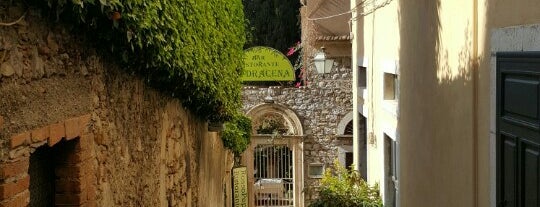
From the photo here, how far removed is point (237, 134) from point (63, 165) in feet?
23.9

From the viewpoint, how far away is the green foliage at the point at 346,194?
33.8ft

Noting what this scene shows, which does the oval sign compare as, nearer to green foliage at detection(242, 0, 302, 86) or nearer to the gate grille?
the gate grille

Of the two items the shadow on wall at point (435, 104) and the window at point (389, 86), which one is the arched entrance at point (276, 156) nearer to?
the window at point (389, 86)

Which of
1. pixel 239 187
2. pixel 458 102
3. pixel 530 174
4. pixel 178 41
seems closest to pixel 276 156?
pixel 239 187

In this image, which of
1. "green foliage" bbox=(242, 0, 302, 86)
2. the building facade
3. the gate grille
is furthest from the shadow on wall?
"green foliage" bbox=(242, 0, 302, 86)

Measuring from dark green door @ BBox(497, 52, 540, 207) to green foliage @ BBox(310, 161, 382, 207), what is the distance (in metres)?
5.96

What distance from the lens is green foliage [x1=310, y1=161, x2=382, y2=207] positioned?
33.8 feet

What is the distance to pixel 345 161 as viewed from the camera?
19.3 m

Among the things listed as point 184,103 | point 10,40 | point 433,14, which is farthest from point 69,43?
point 433,14

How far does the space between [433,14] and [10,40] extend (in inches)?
183

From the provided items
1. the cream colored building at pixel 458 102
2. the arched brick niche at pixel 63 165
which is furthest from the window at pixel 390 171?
the arched brick niche at pixel 63 165

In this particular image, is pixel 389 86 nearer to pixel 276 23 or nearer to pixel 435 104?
pixel 435 104

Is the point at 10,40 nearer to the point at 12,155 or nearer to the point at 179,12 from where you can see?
the point at 12,155

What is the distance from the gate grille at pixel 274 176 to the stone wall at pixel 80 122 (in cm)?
1305
